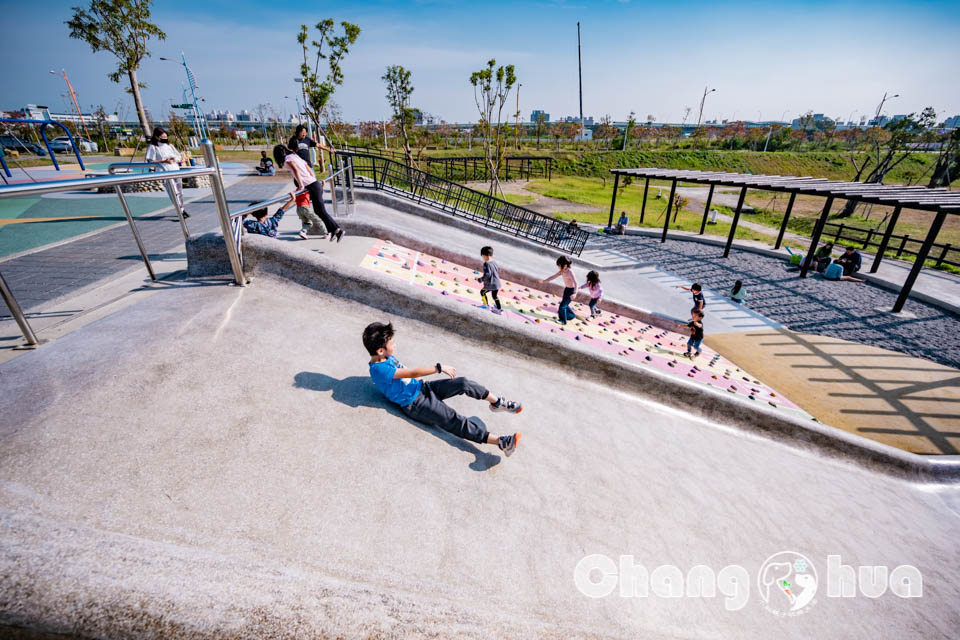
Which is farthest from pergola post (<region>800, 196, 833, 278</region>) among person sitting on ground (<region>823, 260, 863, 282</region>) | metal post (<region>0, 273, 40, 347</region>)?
metal post (<region>0, 273, 40, 347</region>)

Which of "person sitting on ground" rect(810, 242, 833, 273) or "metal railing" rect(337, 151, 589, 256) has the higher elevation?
"metal railing" rect(337, 151, 589, 256)

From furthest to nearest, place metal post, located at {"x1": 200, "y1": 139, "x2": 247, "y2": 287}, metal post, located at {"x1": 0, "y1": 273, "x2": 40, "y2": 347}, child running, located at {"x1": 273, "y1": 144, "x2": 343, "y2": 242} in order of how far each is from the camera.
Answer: child running, located at {"x1": 273, "y1": 144, "x2": 343, "y2": 242} < metal post, located at {"x1": 200, "y1": 139, "x2": 247, "y2": 287} < metal post, located at {"x1": 0, "y1": 273, "x2": 40, "y2": 347}

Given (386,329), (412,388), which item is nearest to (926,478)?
(412,388)

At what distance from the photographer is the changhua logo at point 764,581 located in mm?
2738

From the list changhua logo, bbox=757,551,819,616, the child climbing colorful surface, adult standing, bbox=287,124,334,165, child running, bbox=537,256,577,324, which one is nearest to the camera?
changhua logo, bbox=757,551,819,616

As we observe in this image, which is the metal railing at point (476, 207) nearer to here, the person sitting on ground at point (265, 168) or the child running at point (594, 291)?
the child running at point (594, 291)

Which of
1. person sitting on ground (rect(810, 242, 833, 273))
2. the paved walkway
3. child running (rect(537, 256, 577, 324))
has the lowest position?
person sitting on ground (rect(810, 242, 833, 273))

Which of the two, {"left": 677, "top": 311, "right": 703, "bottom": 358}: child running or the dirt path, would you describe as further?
the dirt path

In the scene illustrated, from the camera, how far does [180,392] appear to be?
117 inches

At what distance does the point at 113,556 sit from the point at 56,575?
7.0 inches

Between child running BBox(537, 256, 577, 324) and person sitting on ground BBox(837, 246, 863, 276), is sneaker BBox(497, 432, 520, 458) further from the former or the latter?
person sitting on ground BBox(837, 246, 863, 276)

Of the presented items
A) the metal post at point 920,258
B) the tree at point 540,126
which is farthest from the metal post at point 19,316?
the tree at point 540,126

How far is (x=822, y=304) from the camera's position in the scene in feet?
40.3

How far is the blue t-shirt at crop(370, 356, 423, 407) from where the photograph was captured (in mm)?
3328
